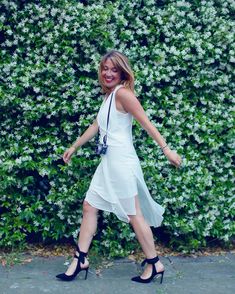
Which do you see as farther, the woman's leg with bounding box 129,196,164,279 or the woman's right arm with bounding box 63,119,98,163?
the woman's right arm with bounding box 63,119,98,163

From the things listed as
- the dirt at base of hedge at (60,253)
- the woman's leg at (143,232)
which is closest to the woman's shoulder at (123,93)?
the woman's leg at (143,232)

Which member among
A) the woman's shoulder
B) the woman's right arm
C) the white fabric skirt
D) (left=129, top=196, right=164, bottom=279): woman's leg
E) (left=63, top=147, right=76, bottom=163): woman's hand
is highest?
the woman's shoulder

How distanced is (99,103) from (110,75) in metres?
0.73

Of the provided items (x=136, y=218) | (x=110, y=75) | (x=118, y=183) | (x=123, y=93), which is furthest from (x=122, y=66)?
(x=136, y=218)

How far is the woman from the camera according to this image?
4.70 metres

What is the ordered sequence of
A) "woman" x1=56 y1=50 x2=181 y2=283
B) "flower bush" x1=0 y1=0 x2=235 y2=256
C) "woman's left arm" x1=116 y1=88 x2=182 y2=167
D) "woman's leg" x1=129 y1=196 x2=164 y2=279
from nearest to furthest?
"woman's left arm" x1=116 y1=88 x2=182 y2=167, "woman" x1=56 y1=50 x2=181 y2=283, "woman's leg" x1=129 y1=196 x2=164 y2=279, "flower bush" x1=0 y1=0 x2=235 y2=256

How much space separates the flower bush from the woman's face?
24.8 inches

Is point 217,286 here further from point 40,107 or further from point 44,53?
point 44,53

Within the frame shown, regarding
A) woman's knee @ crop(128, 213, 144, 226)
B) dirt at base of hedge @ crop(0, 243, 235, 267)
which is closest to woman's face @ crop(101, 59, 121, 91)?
woman's knee @ crop(128, 213, 144, 226)

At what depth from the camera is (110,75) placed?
4.74 meters

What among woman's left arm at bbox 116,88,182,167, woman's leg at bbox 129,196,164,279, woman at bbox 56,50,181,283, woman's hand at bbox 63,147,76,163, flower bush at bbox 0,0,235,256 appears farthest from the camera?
flower bush at bbox 0,0,235,256

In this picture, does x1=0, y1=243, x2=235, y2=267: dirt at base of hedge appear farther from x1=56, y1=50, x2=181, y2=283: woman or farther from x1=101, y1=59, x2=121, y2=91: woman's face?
x1=101, y1=59, x2=121, y2=91: woman's face

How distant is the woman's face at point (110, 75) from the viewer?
4.72 meters

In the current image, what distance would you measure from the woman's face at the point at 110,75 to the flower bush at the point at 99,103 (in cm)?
63
